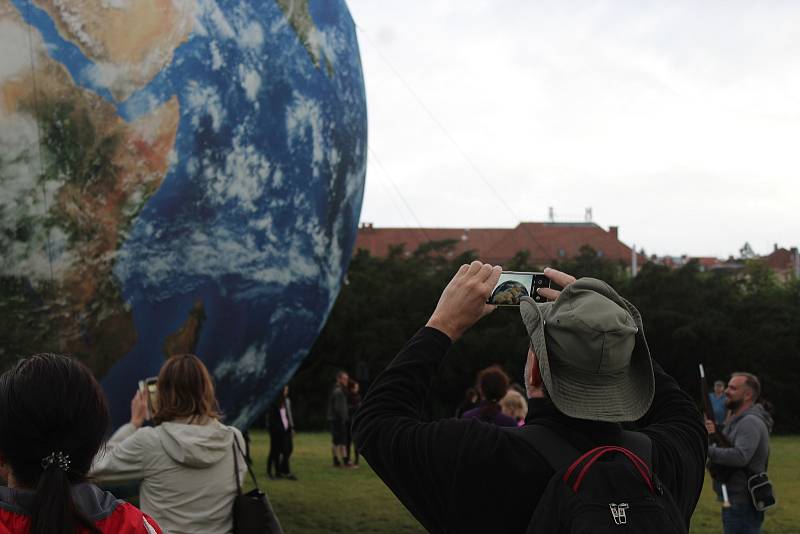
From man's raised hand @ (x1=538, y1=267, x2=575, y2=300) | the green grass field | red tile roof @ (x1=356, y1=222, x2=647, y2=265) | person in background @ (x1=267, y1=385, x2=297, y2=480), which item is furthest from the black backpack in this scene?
red tile roof @ (x1=356, y1=222, x2=647, y2=265)

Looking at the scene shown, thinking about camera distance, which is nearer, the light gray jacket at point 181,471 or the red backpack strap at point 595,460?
the red backpack strap at point 595,460

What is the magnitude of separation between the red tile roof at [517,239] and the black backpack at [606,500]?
39677mm

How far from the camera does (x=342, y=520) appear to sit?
933 centimetres

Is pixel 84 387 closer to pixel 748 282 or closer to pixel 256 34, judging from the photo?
pixel 256 34

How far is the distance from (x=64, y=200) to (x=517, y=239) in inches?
2363

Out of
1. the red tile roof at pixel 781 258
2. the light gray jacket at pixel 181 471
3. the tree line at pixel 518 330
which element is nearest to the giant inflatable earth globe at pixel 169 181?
the light gray jacket at pixel 181 471

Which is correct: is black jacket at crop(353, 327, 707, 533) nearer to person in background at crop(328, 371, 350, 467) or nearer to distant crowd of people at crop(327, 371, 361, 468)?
distant crowd of people at crop(327, 371, 361, 468)

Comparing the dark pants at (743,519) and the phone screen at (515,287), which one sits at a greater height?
the phone screen at (515,287)

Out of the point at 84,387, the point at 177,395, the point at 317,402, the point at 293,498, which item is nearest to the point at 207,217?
the point at 177,395

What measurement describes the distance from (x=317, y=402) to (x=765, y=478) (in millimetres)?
21744

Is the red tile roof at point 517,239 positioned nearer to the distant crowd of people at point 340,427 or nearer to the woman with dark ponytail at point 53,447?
the distant crowd of people at point 340,427

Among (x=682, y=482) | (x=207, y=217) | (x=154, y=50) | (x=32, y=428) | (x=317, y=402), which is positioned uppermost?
(x=154, y=50)

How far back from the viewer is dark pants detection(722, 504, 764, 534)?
641cm

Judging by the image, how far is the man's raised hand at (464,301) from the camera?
2.27m
